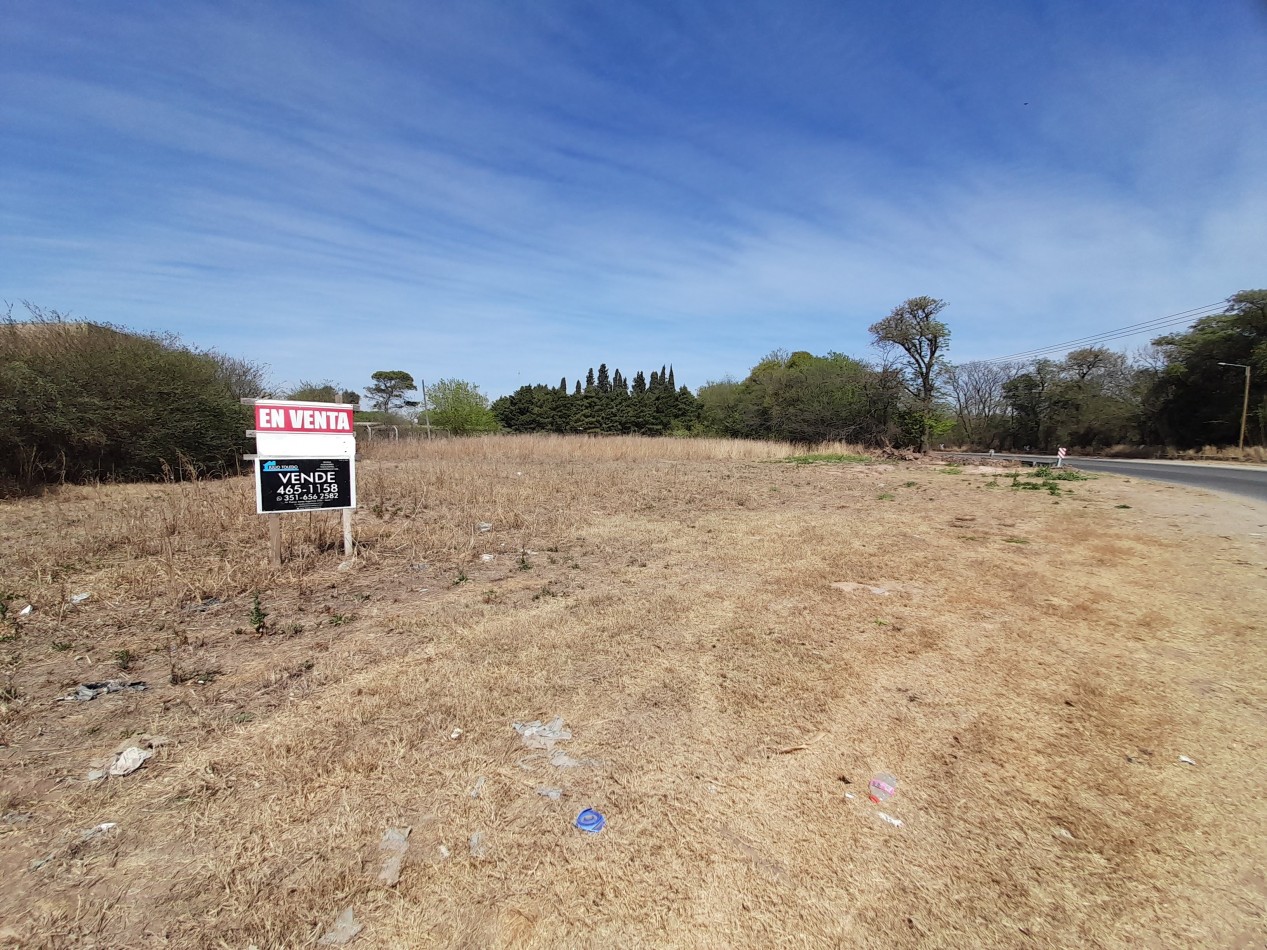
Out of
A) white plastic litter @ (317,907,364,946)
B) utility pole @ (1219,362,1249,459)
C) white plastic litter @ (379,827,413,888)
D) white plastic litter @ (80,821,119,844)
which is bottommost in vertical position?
white plastic litter @ (317,907,364,946)

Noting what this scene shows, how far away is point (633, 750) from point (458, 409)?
112 feet

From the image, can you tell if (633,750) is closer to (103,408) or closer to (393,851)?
(393,851)

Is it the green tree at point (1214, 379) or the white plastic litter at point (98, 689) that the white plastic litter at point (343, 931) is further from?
the green tree at point (1214, 379)

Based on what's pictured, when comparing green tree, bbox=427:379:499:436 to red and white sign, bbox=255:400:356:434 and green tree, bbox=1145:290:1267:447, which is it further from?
green tree, bbox=1145:290:1267:447

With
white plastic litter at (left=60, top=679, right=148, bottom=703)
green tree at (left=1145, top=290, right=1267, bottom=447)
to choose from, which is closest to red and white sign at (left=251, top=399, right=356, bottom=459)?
white plastic litter at (left=60, top=679, right=148, bottom=703)

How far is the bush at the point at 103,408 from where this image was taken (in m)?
9.99

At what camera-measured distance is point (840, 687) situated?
10.4 feet

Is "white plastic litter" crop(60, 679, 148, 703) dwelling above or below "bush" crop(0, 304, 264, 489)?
below

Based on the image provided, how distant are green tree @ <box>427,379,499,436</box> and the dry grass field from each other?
28.9 metres

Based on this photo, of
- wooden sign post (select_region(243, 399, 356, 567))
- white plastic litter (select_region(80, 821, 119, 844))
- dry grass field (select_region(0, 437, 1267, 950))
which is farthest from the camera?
wooden sign post (select_region(243, 399, 356, 567))

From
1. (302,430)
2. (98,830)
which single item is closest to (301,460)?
(302,430)

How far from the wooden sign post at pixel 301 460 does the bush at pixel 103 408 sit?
7.58 m

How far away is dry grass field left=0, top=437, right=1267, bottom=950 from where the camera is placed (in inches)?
68.4

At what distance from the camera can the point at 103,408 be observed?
10953mm
